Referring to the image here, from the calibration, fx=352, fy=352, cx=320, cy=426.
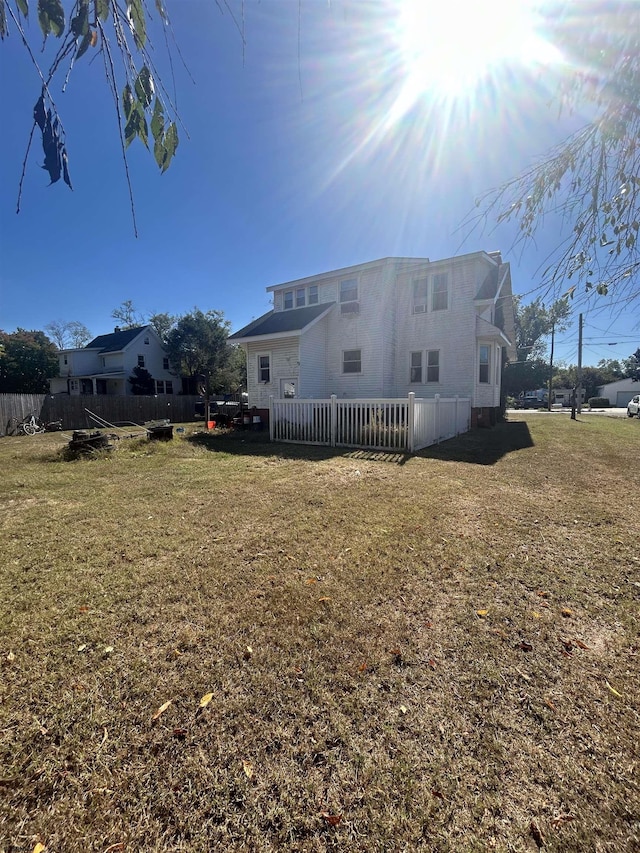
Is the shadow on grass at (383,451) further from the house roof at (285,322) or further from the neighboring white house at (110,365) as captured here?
the neighboring white house at (110,365)

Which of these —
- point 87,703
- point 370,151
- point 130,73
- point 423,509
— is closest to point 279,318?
point 370,151

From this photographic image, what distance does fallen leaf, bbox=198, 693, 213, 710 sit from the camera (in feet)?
6.13

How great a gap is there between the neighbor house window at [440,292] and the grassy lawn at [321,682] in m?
10.8

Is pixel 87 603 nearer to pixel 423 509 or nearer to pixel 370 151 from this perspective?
pixel 423 509

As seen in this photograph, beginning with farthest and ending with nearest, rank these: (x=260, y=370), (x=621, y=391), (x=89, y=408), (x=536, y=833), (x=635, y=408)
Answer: (x=621, y=391), (x=635, y=408), (x=89, y=408), (x=260, y=370), (x=536, y=833)

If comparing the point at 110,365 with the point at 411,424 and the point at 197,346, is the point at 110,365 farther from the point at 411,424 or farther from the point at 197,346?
the point at 411,424

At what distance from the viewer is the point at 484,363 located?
14039 millimetres

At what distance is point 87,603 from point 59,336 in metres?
60.7

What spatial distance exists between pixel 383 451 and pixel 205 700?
7.64 metres

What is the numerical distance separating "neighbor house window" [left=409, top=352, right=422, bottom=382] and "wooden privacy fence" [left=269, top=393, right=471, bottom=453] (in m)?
2.81

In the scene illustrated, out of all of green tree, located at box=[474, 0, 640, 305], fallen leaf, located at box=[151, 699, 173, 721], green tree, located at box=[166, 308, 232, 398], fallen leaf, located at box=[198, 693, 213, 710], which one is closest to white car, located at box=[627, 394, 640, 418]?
green tree, located at box=[474, 0, 640, 305]

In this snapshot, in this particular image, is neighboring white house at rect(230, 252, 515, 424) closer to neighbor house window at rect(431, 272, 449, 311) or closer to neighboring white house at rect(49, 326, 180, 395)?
neighbor house window at rect(431, 272, 449, 311)

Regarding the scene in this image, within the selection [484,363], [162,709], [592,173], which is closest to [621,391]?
[484,363]

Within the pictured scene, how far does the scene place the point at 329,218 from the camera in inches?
404
